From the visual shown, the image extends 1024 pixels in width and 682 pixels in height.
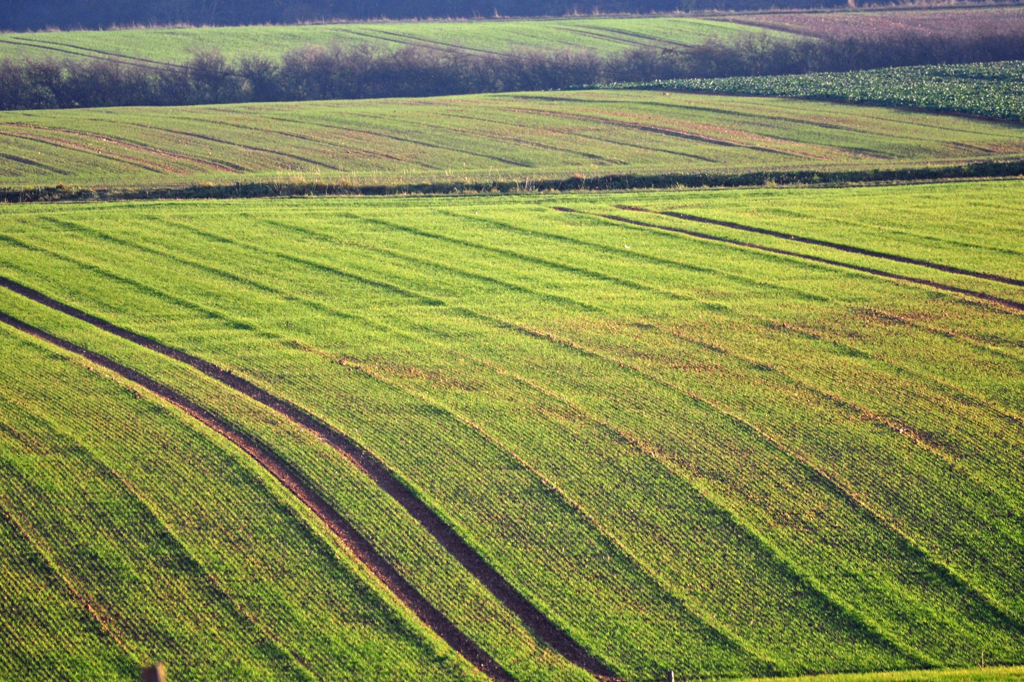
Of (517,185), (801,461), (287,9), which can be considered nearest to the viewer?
(801,461)

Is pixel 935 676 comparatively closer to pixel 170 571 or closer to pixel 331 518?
pixel 331 518

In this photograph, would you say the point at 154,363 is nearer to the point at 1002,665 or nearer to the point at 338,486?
the point at 338,486

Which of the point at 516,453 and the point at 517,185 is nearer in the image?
the point at 516,453

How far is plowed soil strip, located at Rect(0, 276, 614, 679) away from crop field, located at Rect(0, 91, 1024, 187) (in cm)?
2151

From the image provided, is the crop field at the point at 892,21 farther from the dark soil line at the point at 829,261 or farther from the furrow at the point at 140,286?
the furrow at the point at 140,286

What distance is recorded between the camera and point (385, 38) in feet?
332

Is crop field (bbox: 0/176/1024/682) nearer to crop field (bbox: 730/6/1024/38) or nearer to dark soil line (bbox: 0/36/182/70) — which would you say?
dark soil line (bbox: 0/36/182/70)

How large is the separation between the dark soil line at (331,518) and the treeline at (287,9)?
353ft

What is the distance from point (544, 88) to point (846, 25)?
42.8 meters

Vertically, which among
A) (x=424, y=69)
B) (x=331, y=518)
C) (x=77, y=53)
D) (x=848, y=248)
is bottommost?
(x=331, y=518)

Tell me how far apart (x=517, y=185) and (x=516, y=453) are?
26.4 metres

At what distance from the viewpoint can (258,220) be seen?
40.2 m

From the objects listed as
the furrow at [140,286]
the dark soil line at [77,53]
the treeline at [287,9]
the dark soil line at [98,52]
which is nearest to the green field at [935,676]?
the furrow at [140,286]

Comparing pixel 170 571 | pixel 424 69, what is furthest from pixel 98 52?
pixel 170 571
